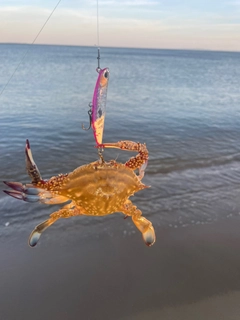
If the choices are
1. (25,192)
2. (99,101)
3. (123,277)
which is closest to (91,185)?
(25,192)

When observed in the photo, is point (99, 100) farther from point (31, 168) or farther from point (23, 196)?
point (23, 196)

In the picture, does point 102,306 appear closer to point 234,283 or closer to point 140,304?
point 140,304

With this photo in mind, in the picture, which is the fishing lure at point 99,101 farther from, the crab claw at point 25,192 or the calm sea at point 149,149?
the calm sea at point 149,149

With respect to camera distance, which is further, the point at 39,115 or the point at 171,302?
the point at 39,115

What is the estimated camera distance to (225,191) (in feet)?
46.0

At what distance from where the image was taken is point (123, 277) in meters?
8.89

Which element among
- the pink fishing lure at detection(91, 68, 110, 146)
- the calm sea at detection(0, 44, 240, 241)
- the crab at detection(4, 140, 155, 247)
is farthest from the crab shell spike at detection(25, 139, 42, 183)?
the calm sea at detection(0, 44, 240, 241)

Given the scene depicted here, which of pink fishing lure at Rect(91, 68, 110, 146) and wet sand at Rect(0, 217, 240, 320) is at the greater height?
pink fishing lure at Rect(91, 68, 110, 146)

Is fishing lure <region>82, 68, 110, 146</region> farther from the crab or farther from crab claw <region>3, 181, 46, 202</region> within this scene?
crab claw <region>3, 181, 46, 202</region>

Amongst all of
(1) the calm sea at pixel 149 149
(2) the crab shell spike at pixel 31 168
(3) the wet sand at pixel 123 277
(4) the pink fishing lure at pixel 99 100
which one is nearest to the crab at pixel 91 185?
(2) the crab shell spike at pixel 31 168

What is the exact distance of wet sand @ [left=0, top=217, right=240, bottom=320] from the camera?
793 cm

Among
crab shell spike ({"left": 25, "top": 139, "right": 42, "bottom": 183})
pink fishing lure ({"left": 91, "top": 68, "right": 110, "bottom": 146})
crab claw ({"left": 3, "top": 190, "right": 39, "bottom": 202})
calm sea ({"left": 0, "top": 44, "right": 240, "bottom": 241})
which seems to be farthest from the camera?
calm sea ({"left": 0, "top": 44, "right": 240, "bottom": 241})

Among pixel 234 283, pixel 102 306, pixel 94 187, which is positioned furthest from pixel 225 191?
pixel 94 187

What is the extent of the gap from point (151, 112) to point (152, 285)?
78.4ft
